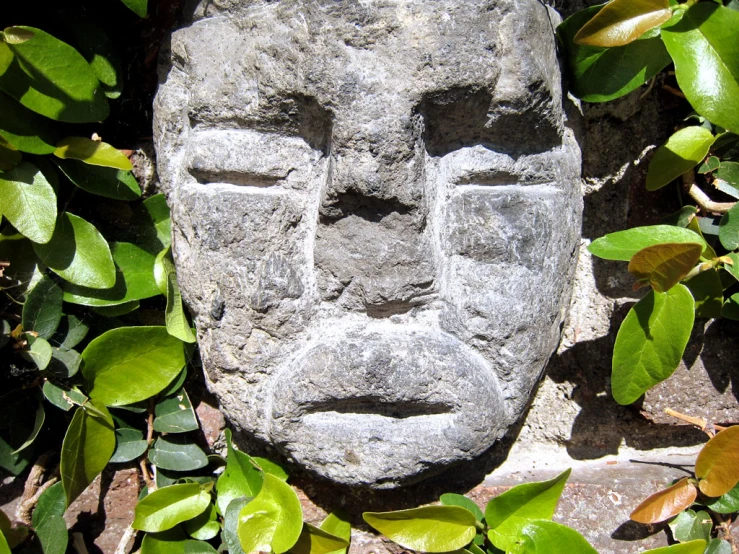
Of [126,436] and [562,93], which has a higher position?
[562,93]

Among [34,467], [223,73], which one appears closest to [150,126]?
[223,73]

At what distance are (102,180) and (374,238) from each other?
0.38 metres

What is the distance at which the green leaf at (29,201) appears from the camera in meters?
0.83

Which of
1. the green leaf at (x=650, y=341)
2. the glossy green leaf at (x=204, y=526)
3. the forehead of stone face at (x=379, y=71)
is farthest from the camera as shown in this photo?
the glossy green leaf at (x=204, y=526)

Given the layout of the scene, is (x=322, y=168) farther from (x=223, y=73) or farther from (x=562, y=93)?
(x=562, y=93)

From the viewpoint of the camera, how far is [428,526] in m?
0.84

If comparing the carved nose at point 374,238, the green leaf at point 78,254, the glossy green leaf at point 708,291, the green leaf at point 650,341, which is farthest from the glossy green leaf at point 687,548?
the green leaf at point 78,254

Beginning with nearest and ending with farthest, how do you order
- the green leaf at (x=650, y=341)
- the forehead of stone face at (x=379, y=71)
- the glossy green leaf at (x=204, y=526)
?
the forehead of stone face at (x=379, y=71), the green leaf at (x=650, y=341), the glossy green leaf at (x=204, y=526)

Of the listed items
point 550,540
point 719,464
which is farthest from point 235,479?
point 719,464

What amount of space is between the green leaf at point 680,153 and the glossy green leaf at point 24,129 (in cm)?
77

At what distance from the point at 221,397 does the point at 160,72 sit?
1.39 feet

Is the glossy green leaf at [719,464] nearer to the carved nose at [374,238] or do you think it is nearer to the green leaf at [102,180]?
the carved nose at [374,238]

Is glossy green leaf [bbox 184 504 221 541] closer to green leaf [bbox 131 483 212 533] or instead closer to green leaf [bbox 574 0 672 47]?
green leaf [bbox 131 483 212 533]

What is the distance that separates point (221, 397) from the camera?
86 centimetres
